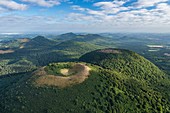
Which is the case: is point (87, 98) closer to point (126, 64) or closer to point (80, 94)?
point (80, 94)

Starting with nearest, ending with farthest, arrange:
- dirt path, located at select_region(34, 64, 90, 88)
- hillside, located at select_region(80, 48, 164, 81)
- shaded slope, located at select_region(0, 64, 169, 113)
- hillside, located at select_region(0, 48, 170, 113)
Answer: shaded slope, located at select_region(0, 64, 169, 113), hillside, located at select_region(0, 48, 170, 113), dirt path, located at select_region(34, 64, 90, 88), hillside, located at select_region(80, 48, 164, 81)

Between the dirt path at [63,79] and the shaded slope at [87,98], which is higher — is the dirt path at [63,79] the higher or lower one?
the higher one

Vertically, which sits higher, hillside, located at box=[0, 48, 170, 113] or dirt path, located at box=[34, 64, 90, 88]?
dirt path, located at box=[34, 64, 90, 88]

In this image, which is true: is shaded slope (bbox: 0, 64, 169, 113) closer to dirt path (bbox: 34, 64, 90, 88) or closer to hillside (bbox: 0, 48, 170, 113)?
hillside (bbox: 0, 48, 170, 113)

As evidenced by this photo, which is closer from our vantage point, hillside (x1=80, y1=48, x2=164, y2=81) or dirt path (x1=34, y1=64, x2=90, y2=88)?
dirt path (x1=34, y1=64, x2=90, y2=88)

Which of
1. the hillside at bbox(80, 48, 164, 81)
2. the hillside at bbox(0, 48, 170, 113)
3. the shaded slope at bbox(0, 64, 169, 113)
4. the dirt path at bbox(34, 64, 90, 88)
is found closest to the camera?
the shaded slope at bbox(0, 64, 169, 113)

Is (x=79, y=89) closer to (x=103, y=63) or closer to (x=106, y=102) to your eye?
(x=106, y=102)

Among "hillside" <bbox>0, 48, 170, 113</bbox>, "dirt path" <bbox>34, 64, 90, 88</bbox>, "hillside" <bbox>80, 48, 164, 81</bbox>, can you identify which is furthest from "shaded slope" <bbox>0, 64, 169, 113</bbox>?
"hillside" <bbox>80, 48, 164, 81</bbox>

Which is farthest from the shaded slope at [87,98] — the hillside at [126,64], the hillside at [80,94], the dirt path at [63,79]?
the hillside at [126,64]

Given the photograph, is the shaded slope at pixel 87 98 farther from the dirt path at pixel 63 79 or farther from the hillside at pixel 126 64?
the hillside at pixel 126 64

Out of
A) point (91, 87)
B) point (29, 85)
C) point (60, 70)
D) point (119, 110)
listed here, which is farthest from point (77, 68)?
point (119, 110)

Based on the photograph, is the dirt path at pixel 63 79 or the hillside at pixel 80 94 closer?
the hillside at pixel 80 94
